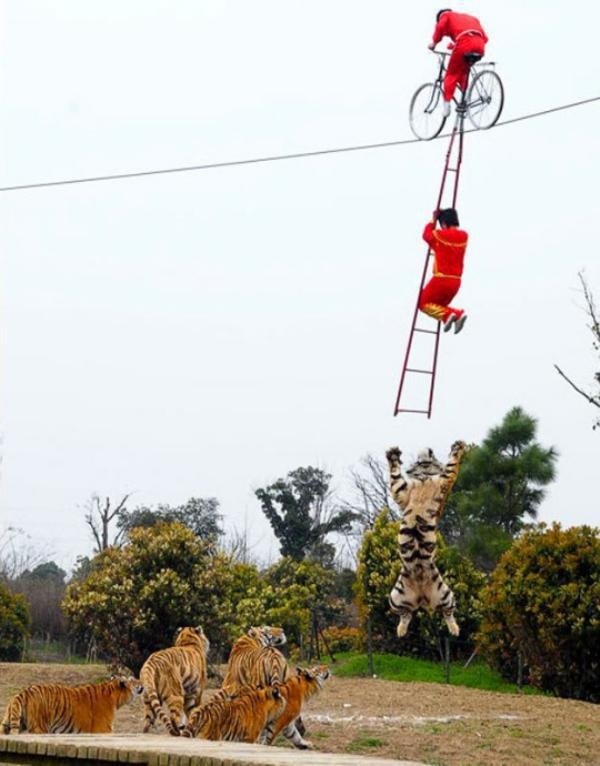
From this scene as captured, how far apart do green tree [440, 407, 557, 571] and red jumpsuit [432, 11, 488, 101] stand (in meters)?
7.76

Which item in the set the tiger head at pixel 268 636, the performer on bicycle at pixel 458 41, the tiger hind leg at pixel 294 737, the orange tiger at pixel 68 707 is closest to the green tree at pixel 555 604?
the tiger head at pixel 268 636

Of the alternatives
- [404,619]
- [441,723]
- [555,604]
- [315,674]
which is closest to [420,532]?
[404,619]

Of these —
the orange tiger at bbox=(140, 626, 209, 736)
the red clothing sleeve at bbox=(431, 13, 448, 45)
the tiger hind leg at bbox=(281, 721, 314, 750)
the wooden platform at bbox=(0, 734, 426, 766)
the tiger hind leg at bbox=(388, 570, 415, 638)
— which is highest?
the red clothing sleeve at bbox=(431, 13, 448, 45)

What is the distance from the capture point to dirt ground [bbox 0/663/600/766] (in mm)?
13109

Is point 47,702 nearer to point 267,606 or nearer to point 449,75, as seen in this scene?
point 449,75

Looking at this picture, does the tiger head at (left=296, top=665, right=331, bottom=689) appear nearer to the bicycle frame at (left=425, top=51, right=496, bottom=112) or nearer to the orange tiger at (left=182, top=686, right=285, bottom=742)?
the orange tiger at (left=182, top=686, right=285, bottom=742)

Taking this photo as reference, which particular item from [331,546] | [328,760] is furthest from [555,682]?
[331,546]

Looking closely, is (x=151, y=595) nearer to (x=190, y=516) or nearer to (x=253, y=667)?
(x=253, y=667)

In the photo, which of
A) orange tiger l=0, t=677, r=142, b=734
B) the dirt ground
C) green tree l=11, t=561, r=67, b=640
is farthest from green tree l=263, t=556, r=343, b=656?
orange tiger l=0, t=677, r=142, b=734

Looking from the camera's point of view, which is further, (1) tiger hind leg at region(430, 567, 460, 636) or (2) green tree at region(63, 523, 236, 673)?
(2) green tree at region(63, 523, 236, 673)

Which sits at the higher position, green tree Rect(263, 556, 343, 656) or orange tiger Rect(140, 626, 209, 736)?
green tree Rect(263, 556, 343, 656)

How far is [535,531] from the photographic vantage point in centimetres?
1869

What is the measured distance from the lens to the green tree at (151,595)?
1817 centimetres

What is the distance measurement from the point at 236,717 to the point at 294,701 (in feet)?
2.93
